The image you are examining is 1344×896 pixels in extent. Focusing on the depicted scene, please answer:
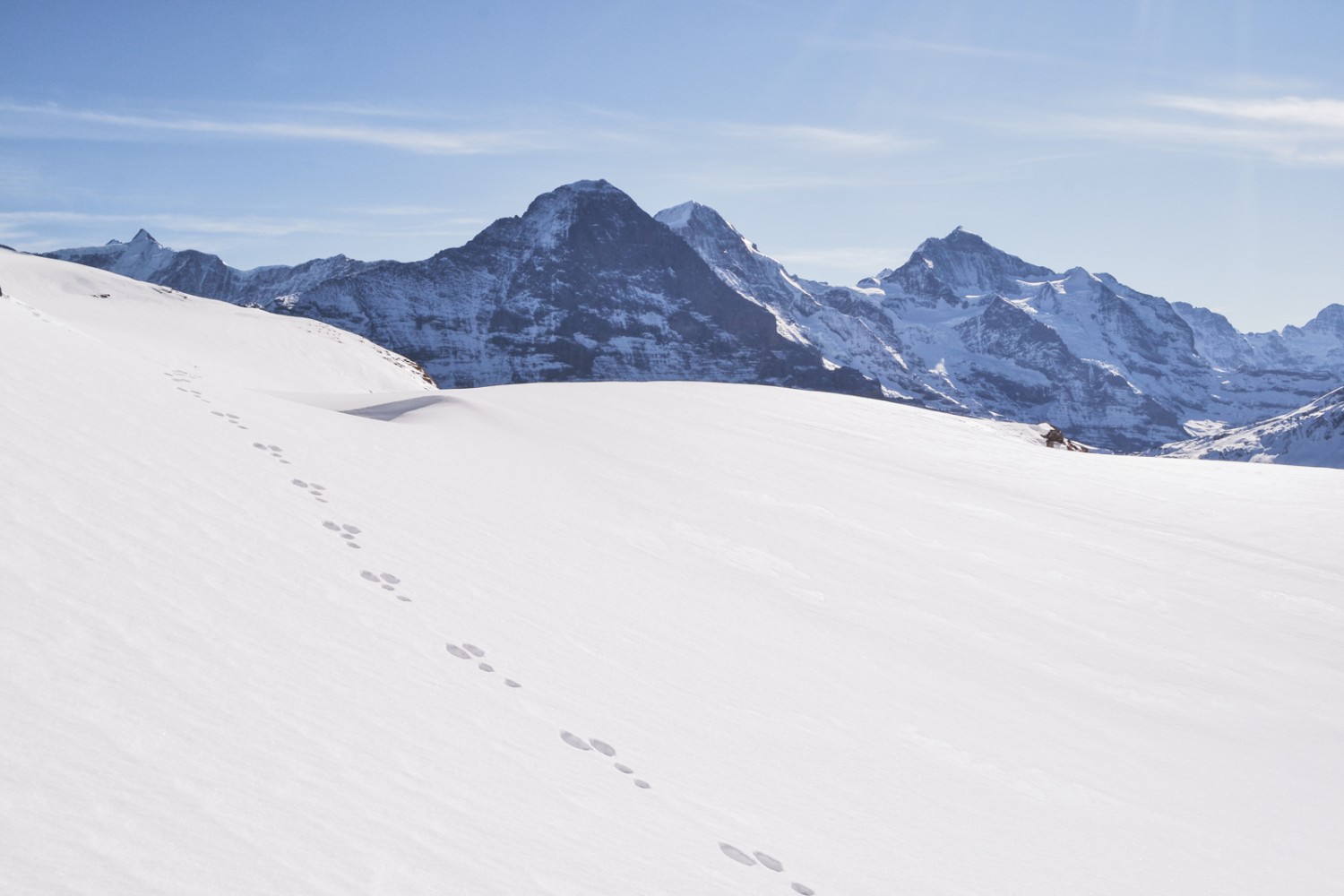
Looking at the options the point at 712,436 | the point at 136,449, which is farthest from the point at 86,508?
the point at 712,436

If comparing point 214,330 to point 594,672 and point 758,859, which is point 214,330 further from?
point 758,859

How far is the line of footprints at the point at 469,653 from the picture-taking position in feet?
17.1

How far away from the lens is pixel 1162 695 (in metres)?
9.92

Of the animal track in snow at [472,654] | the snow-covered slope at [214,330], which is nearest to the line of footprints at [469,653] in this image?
the animal track in snow at [472,654]

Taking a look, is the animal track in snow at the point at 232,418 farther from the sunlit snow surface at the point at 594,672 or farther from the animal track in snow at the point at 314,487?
the animal track in snow at the point at 314,487

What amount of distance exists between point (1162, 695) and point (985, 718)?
2900 millimetres

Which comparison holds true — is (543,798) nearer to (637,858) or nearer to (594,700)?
(637,858)

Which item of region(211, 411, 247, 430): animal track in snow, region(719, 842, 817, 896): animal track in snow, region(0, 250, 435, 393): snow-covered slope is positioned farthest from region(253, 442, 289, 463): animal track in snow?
region(0, 250, 435, 393): snow-covered slope

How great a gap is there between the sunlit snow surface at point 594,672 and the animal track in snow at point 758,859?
0.03 meters

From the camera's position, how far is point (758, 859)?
523 cm

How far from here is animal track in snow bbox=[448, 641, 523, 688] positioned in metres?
6.69

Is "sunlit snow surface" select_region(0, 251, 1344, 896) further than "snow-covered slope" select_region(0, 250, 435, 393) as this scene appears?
No

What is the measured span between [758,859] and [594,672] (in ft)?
8.44

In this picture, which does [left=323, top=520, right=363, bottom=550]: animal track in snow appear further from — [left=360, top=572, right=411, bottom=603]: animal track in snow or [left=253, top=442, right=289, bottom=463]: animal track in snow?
[left=253, top=442, right=289, bottom=463]: animal track in snow
